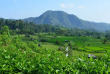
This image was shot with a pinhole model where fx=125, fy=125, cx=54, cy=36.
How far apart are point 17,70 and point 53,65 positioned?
87 cm

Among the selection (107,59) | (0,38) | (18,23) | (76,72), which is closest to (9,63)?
(76,72)

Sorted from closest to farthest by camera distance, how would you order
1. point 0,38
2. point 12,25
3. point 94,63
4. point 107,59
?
point 94,63
point 107,59
point 0,38
point 12,25

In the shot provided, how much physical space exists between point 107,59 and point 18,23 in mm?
81830

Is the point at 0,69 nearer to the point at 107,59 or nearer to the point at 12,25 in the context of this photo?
the point at 107,59

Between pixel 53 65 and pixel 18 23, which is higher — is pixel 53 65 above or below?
below

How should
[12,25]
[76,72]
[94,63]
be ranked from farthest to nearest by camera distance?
[12,25], [94,63], [76,72]

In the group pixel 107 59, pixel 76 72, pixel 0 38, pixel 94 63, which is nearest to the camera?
pixel 76 72

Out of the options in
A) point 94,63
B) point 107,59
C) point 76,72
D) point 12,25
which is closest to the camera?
point 76,72

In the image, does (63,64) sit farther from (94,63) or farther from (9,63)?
(9,63)

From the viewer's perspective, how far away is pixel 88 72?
275 cm

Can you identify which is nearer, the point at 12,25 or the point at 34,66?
the point at 34,66

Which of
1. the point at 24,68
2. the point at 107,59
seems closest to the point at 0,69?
the point at 24,68

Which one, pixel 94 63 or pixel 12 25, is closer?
pixel 94 63

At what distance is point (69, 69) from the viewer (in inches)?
108
